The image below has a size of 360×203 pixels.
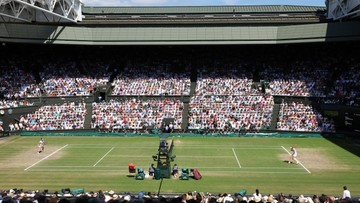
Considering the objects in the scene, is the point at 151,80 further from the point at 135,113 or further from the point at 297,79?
the point at 297,79

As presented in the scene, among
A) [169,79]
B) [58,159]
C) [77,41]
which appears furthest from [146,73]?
[58,159]

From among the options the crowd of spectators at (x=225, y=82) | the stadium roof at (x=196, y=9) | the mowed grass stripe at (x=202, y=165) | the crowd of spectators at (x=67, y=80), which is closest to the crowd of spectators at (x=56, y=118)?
the crowd of spectators at (x=67, y=80)

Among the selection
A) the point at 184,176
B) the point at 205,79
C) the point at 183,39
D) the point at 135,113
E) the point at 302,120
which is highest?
the point at 183,39

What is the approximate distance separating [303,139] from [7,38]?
34425mm

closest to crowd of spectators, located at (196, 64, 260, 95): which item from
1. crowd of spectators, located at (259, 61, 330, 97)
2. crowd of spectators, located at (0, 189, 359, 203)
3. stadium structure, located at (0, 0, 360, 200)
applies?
stadium structure, located at (0, 0, 360, 200)

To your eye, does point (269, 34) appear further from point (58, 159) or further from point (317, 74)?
point (58, 159)

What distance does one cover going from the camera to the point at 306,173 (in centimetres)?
2995

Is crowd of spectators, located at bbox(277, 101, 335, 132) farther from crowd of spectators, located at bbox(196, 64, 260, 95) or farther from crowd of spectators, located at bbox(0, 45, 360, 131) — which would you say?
crowd of spectators, located at bbox(196, 64, 260, 95)

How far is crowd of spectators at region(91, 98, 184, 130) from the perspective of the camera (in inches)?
1938

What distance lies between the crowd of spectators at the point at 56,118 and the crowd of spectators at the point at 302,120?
22.3 metres

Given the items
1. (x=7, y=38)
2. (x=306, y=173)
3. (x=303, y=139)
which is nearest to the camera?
(x=306, y=173)

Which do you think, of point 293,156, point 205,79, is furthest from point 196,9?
point 293,156

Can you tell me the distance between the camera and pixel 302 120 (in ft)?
157

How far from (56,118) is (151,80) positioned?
1333 cm
